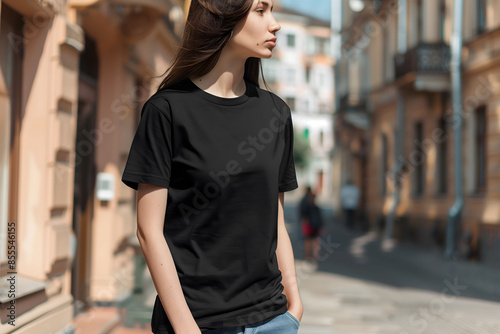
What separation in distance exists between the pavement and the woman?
5.08 metres

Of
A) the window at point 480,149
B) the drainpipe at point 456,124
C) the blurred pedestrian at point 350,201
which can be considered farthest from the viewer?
the blurred pedestrian at point 350,201

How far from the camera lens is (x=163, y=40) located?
1184 centimetres

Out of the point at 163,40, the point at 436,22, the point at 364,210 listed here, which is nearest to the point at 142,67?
the point at 163,40

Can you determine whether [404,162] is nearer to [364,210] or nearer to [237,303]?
[364,210]

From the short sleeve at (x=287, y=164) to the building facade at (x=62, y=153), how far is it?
3.77 feet

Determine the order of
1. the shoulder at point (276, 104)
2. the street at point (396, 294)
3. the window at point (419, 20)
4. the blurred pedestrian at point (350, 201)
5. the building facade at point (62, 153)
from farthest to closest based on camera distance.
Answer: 1. the blurred pedestrian at point (350, 201)
2. the window at point (419, 20)
3. the street at point (396, 294)
4. the building facade at point (62, 153)
5. the shoulder at point (276, 104)

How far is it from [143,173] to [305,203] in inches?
488

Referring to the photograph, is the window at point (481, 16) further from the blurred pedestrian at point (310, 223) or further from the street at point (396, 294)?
the blurred pedestrian at point (310, 223)

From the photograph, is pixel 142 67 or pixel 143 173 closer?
pixel 143 173

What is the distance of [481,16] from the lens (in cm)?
1568

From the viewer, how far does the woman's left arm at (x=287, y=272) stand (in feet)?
6.48

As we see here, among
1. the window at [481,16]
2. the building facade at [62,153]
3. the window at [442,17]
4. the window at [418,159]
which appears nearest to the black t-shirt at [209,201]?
the building facade at [62,153]

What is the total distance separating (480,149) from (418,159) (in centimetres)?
426

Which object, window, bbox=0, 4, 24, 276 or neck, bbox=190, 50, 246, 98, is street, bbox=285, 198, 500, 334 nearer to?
window, bbox=0, 4, 24, 276
